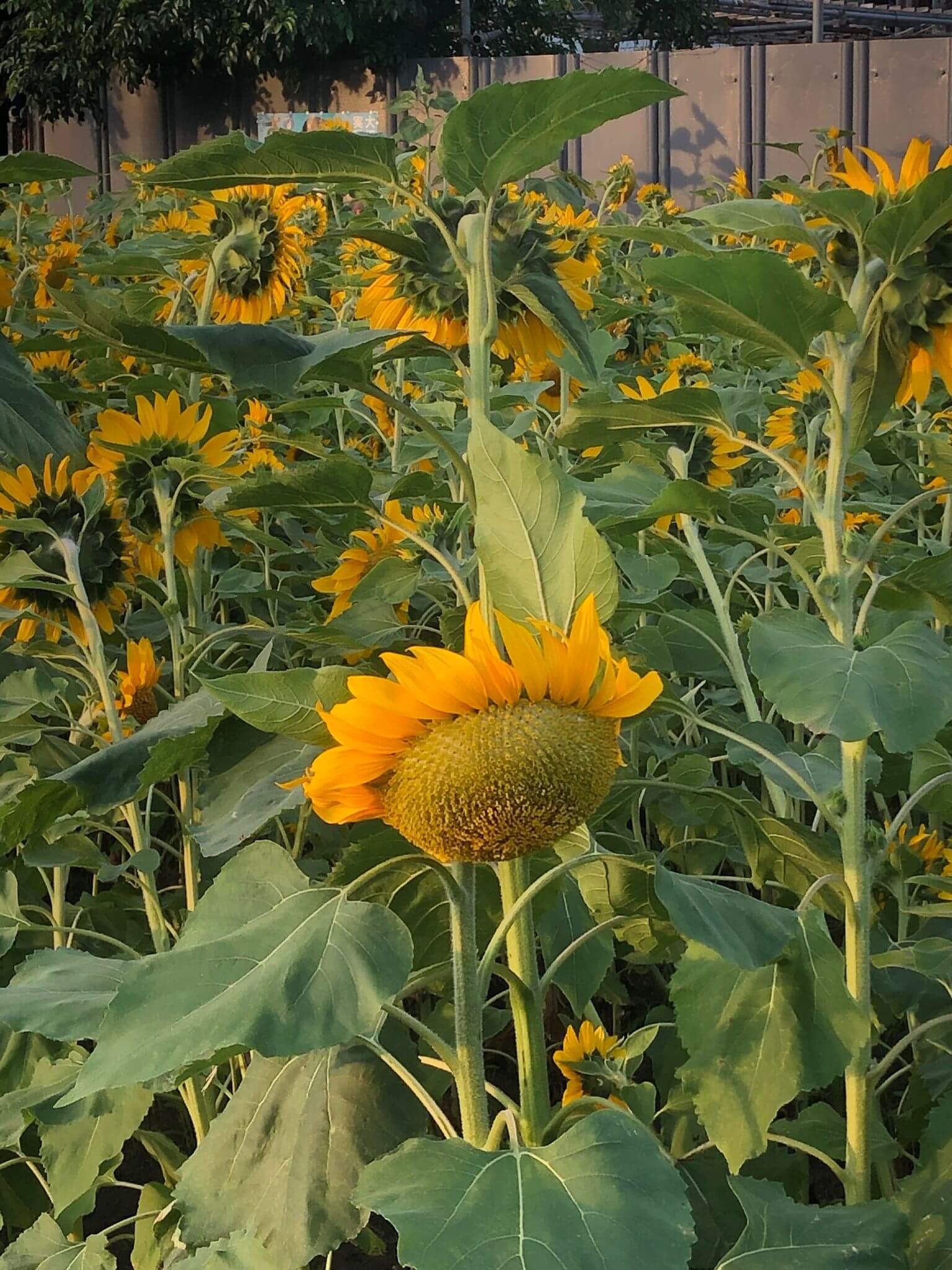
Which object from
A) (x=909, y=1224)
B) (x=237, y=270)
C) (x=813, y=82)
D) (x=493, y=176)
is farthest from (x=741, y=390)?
(x=813, y=82)

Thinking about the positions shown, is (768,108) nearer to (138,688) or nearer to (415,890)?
(138,688)

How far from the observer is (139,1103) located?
36.7 inches

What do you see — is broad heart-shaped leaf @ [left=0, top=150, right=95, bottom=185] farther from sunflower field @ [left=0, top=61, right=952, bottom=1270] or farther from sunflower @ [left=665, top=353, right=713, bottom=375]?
sunflower @ [left=665, top=353, right=713, bottom=375]

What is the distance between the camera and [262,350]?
728 mm

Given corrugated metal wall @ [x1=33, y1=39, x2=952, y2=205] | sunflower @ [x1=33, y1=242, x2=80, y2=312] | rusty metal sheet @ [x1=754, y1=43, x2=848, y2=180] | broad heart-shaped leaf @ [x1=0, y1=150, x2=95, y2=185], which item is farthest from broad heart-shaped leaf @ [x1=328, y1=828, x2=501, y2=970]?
rusty metal sheet @ [x1=754, y1=43, x2=848, y2=180]

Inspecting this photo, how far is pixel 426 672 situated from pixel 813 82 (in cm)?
880

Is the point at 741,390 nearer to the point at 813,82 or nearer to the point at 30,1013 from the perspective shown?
the point at 30,1013

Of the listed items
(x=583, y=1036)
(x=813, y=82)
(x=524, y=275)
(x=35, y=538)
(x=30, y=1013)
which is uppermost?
(x=813, y=82)

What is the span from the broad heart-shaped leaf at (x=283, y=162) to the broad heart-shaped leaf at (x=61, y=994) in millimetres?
466

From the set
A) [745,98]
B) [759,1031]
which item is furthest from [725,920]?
[745,98]

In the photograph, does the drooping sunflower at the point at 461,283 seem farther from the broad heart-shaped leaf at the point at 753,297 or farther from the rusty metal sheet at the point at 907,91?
the rusty metal sheet at the point at 907,91

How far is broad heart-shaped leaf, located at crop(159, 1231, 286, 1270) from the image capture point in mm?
715

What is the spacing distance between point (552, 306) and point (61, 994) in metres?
0.50

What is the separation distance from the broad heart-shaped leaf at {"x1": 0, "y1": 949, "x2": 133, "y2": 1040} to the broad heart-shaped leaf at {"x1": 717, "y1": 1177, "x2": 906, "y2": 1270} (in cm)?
38
